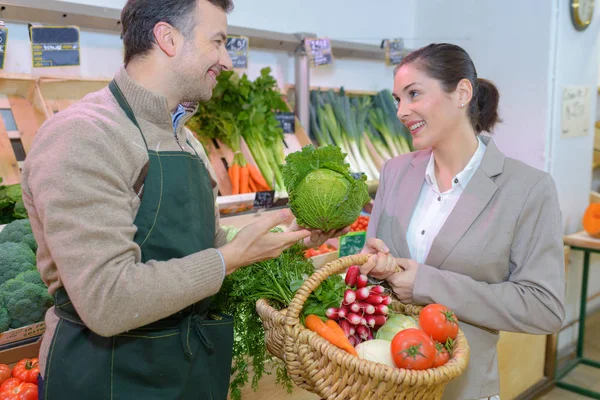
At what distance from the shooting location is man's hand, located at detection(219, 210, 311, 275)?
144 centimetres

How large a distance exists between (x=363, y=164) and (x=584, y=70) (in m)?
2.13

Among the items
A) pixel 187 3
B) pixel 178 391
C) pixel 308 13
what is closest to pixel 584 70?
pixel 308 13

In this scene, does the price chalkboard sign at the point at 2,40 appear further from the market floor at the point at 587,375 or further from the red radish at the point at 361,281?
the market floor at the point at 587,375

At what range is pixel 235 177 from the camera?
3381 millimetres

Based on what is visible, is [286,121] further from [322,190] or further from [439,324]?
[439,324]

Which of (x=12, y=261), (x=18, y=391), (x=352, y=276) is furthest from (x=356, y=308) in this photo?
(x=12, y=261)

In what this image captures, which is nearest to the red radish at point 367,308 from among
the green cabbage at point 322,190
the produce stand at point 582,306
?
→ the green cabbage at point 322,190

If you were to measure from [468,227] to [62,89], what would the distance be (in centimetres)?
248

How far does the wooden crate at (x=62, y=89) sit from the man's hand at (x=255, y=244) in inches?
75.7

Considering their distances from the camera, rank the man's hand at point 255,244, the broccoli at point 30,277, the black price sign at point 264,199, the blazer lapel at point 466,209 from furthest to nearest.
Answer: the black price sign at point 264,199 < the broccoli at point 30,277 < the blazer lapel at point 466,209 < the man's hand at point 255,244

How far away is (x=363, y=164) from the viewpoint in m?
4.29

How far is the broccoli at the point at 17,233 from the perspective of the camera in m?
2.40

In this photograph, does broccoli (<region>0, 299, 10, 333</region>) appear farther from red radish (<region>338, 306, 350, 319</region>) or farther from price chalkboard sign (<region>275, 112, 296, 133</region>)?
price chalkboard sign (<region>275, 112, 296, 133</region>)

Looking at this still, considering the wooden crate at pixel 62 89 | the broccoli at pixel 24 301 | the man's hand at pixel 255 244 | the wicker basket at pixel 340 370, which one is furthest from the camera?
the wooden crate at pixel 62 89
